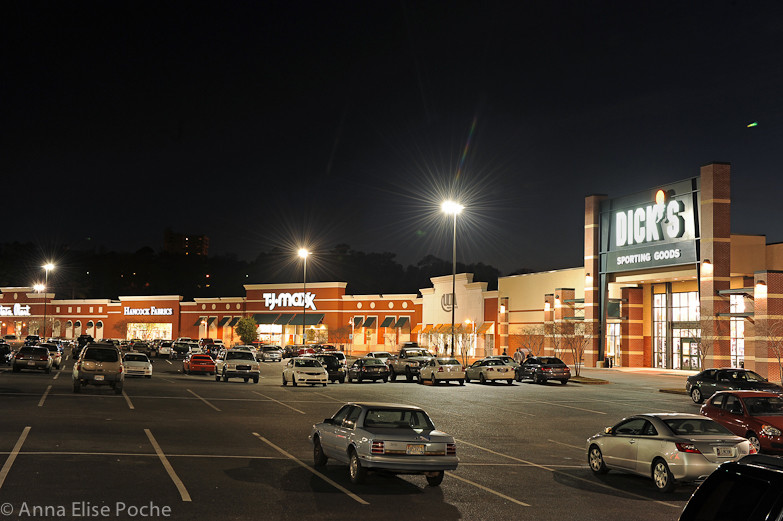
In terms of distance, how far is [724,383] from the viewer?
33031 millimetres

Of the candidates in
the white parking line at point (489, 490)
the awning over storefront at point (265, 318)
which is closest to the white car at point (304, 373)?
the white parking line at point (489, 490)

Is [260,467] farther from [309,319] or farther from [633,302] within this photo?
[309,319]

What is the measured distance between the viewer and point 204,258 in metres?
171

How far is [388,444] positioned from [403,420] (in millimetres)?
1442

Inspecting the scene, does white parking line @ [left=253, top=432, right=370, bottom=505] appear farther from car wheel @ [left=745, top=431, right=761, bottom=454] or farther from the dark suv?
car wheel @ [left=745, top=431, right=761, bottom=454]

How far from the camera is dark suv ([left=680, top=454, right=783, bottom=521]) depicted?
450 centimetres

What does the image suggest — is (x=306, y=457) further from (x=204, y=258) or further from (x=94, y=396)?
(x=204, y=258)

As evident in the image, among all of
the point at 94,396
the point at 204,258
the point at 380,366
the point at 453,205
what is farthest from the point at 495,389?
the point at 204,258

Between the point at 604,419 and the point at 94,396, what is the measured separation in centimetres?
1805

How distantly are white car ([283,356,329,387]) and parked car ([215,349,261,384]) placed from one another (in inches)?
97.6

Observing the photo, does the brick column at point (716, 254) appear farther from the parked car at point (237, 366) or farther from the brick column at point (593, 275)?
the parked car at point (237, 366)

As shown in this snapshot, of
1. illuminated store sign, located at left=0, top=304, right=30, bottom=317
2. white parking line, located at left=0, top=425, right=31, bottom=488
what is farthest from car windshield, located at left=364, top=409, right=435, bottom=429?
illuminated store sign, located at left=0, top=304, right=30, bottom=317

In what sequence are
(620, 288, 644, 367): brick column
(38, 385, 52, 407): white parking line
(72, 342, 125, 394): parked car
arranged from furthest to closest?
(620, 288, 644, 367): brick column → (72, 342, 125, 394): parked car → (38, 385, 52, 407): white parking line

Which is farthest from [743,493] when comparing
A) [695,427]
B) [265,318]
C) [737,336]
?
Result: [265,318]
